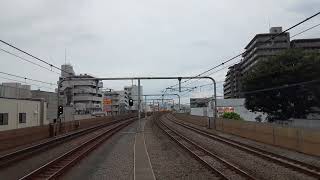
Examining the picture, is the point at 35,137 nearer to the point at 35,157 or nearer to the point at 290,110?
the point at 35,157

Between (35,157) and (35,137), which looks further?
(35,137)

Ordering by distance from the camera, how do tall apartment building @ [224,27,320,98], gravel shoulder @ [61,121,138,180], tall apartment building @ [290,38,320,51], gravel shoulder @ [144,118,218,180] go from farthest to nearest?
tall apartment building @ [290,38,320,51]
tall apartment building @ [224,27,320,98]
gravel shoulder @ [61,121,138,180]
gravel shoulder @ [144,118,218,180]

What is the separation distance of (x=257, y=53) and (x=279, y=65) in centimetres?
3398

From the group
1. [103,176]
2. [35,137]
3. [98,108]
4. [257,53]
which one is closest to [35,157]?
[103,176]

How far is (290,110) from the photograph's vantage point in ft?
186

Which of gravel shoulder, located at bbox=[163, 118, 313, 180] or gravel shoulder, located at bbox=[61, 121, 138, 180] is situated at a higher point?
gravel shoulder, located at bbox=[163, 118, 313, 180]

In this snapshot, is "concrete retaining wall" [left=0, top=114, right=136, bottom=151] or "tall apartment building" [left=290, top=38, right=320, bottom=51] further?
"tall apartment building" [left=290, top=38, right=320, bottom=51]

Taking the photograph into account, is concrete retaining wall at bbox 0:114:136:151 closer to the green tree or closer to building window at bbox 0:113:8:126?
building window at bbox 0:113:8:126

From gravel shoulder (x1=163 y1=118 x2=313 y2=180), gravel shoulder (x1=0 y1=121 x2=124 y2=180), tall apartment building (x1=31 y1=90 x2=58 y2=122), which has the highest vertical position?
tall apartment building (x1=31 y1=90 x2=58 y2=122)

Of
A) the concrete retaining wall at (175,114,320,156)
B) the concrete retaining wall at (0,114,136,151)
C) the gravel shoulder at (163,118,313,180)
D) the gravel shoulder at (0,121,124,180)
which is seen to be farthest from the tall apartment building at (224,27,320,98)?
the gravel shoulder at (0,121,124,180)

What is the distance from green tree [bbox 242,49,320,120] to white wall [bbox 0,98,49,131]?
27.2 meters

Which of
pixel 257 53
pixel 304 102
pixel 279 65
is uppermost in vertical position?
pixel 257 53

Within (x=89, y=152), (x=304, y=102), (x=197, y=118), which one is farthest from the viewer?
(x=197, y=118)

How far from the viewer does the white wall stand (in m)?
44.5
